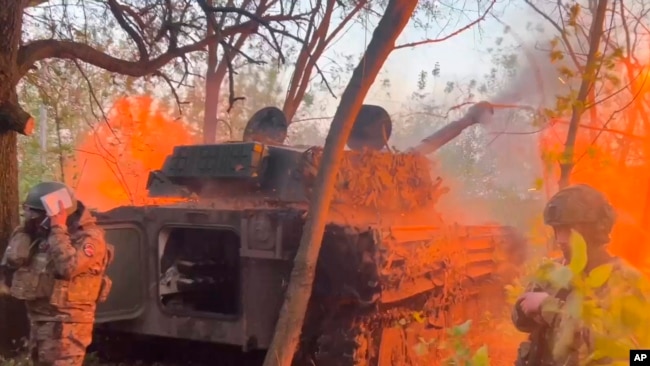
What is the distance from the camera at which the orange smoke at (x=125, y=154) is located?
34.7 ft

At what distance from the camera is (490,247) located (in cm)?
855

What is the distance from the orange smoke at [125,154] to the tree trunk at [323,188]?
4956mm

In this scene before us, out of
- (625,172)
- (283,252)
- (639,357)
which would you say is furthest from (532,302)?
(625,172)

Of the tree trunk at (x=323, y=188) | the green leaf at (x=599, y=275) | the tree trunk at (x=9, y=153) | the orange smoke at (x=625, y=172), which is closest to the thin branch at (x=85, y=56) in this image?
the tree trunk at (x=9, y=153)

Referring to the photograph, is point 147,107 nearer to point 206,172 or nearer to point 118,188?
point 118,188

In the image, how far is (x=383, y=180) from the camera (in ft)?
24.5

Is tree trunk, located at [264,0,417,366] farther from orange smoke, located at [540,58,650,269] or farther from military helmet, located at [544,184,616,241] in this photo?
military helmet, located at [544,184,616,241]

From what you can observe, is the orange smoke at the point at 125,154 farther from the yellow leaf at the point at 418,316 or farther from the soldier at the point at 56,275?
the yellow leaf at the point at 418,316

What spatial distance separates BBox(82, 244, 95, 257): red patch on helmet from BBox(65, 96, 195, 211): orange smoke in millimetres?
4546

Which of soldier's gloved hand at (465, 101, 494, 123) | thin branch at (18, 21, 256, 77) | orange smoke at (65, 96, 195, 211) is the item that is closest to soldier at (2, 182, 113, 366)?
thin branch at (18, 21, 256, 77)

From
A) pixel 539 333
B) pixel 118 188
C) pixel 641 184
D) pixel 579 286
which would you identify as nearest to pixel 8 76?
pixel 118 188

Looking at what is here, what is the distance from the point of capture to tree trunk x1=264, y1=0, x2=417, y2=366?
5.27 m

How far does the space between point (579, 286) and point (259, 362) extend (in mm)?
5045

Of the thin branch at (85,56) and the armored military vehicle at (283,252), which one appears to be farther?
the thin branch at (85,56)
